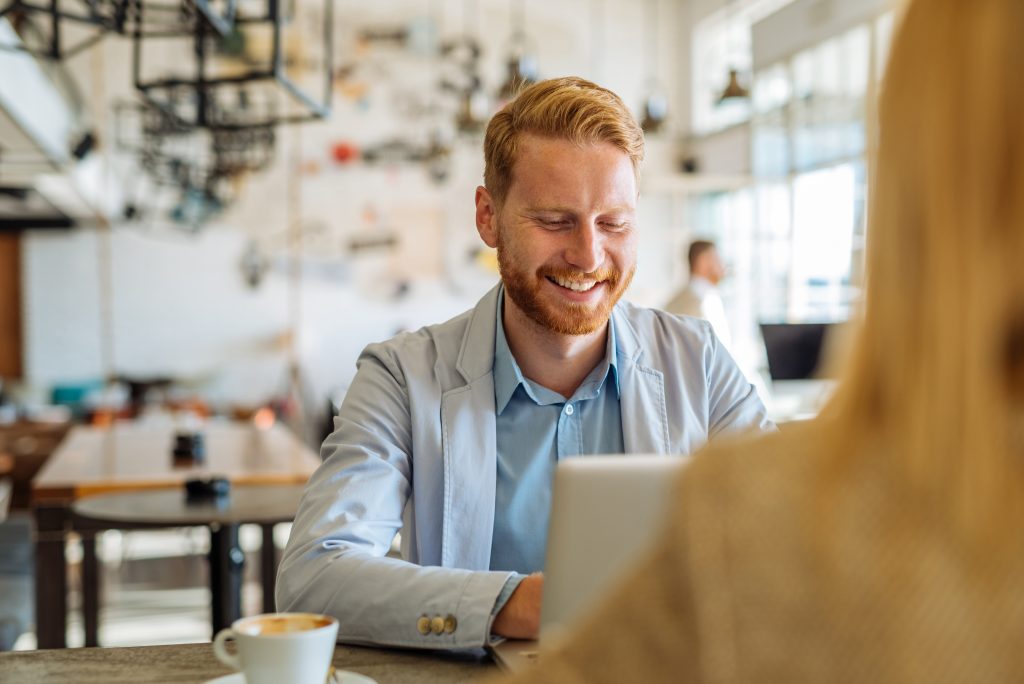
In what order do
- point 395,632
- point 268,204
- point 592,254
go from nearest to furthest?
1. point 395,632
2. point 592,254
3. point 268,204

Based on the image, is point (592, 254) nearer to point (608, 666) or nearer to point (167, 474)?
point (608, 666)

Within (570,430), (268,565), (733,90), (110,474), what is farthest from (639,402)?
(733,90)

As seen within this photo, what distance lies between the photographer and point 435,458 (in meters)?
1.58

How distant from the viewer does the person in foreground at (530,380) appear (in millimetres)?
1557

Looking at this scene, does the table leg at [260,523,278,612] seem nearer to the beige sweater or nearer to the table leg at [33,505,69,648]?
the table leg at [33,505,69,648]

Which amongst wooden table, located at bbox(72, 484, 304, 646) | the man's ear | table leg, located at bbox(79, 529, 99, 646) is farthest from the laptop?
table leg, located at bbox(79, 529, 99, 646)

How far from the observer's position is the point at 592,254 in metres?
1.64

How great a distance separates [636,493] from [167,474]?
10.5 ft

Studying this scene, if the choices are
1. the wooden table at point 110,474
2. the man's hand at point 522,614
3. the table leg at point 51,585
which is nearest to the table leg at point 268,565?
the wooden table at point 110,474

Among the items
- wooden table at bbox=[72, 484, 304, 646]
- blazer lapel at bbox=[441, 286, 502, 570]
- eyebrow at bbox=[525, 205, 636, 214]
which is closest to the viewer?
blazer lapel at bbox=[441, 286, 502, 570]

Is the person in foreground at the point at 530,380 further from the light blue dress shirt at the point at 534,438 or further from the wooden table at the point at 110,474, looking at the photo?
the wooden table at the point at 110,474

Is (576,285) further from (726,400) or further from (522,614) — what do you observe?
(522,614)

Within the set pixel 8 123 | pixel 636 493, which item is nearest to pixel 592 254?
pixel 636 493

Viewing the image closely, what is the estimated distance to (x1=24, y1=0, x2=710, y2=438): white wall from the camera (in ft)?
36.6
